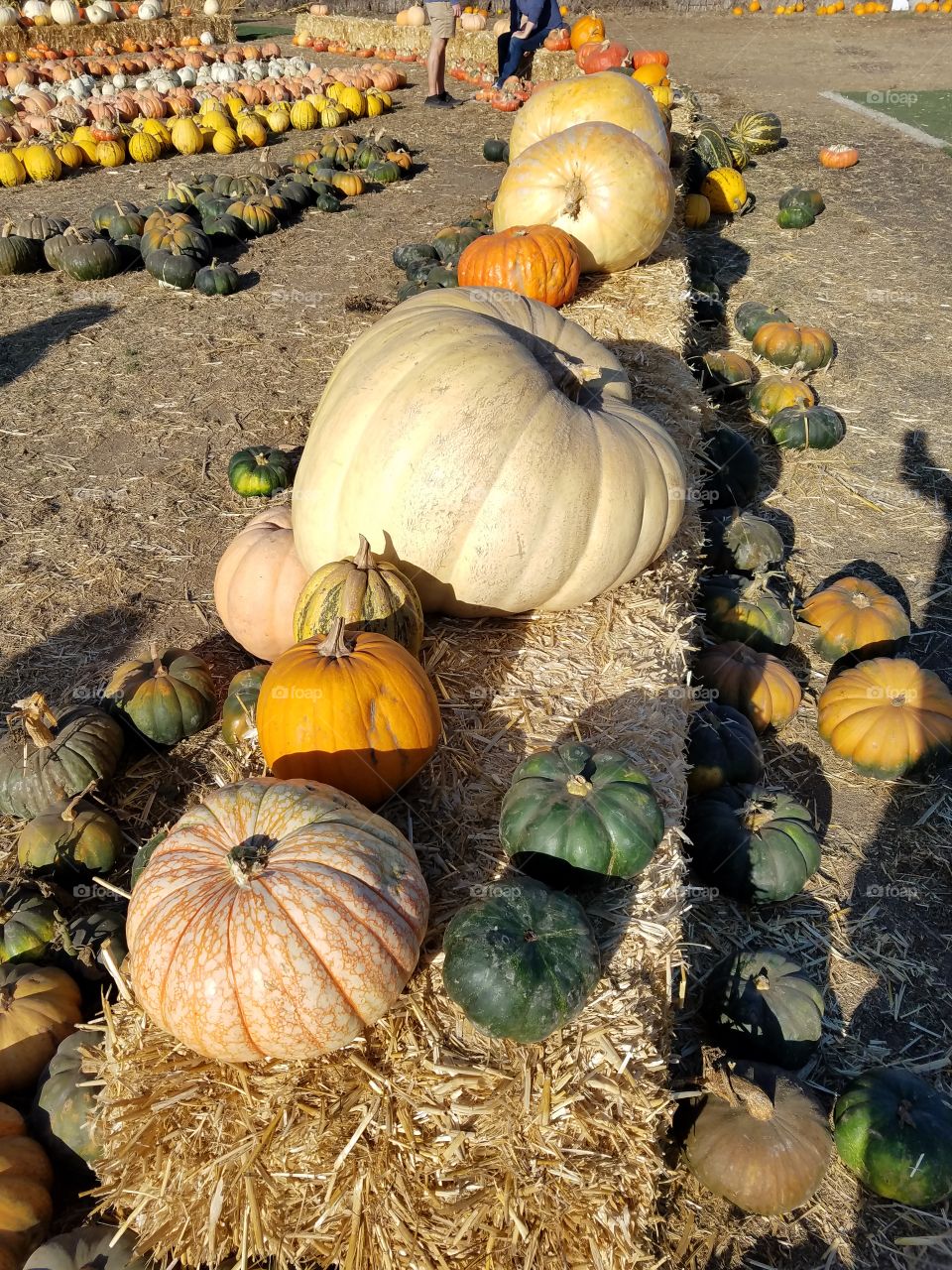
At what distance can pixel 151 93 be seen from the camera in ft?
44.9

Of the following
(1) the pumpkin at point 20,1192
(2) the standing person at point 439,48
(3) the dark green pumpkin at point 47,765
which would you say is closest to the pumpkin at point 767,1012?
(1) the pumpkin at point 20,1192

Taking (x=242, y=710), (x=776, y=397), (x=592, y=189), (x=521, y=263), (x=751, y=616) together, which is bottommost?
(x=751, y=616)

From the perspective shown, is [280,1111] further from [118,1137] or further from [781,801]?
[781,801]

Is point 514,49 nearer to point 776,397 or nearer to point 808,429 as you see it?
point 776,397

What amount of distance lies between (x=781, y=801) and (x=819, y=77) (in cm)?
1848

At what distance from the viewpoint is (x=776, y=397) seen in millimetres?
6465

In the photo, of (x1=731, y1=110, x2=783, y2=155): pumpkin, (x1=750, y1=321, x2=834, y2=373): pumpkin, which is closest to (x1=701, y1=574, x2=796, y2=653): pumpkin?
(x1=750, y1=321, x2=834, y2=373): pumpkin

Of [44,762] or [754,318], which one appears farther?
[754,318]

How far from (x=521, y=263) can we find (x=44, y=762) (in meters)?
4.07

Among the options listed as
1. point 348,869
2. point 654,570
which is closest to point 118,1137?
point 348,869

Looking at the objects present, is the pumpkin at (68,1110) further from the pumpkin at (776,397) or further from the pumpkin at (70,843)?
the pumpkin at (776,397)

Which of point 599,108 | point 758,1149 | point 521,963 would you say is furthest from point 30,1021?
point 599,108

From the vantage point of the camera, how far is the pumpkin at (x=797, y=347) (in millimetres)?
6906

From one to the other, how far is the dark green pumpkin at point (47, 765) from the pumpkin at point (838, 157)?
12.3 m
